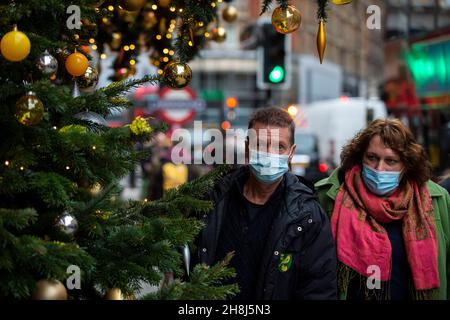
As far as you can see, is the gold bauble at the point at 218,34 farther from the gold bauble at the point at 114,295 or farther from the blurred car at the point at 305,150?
the blurred car at the point at 305,150

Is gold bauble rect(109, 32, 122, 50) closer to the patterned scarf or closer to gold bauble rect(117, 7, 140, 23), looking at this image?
gold bauble rect(117, 7, 140, 23)

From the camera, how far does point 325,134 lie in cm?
2670

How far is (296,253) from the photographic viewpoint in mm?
3064

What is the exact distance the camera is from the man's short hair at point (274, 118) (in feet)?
10.5

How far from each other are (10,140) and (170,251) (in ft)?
2.17

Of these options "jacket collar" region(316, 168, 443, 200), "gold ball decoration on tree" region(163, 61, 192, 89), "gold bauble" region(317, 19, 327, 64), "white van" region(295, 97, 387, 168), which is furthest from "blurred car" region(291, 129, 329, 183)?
"gold ball decoration on tree" region(163, 61, 192, 89)

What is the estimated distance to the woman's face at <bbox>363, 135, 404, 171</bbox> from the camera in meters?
3.41

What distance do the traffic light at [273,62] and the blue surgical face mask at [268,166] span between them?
7021mm

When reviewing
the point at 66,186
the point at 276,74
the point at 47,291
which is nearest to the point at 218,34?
the point at 66,186

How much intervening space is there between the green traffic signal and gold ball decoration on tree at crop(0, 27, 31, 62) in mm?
8029

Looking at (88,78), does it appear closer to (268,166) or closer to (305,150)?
(268,166)
